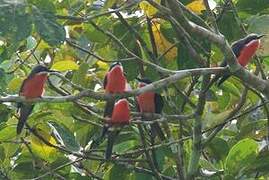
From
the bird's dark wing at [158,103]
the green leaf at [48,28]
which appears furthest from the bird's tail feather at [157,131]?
the green leaf at [48,28]

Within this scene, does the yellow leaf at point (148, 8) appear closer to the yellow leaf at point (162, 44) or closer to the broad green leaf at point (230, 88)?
the yellow leaf at point (162, 44)

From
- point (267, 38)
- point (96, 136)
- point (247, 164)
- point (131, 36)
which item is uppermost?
point (131, 36)

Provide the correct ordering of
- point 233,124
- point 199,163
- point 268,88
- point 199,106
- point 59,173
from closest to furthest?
point 268,88 → point 199,106 → point 199,163 → point 59,173 → point 233,124

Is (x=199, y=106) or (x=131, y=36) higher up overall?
(x=131, y=36)

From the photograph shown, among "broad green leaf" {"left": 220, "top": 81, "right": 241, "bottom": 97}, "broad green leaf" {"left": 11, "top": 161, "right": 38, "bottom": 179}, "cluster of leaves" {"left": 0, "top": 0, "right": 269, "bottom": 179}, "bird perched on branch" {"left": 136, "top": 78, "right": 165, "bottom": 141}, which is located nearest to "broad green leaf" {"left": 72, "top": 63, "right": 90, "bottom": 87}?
"cluster of leaves" {"left": 0, "top": 0, "right": 269, "bottom": 179}

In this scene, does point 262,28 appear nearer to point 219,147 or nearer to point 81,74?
point 219,147

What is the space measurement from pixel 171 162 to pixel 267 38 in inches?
34.2

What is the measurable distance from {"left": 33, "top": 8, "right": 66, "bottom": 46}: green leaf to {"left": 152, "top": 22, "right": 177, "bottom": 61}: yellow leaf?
142 centimetres

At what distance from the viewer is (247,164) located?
113 inches

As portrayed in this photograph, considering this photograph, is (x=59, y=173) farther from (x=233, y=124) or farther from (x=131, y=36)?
(x=233, y=124)

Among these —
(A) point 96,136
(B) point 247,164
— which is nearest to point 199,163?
(B) point 247,164

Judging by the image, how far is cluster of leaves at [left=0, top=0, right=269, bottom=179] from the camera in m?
2.91

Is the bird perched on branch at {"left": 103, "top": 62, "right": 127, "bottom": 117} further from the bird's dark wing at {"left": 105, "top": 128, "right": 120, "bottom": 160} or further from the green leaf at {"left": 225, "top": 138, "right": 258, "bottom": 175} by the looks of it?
the green leaf at {"left": 225, "top": 138, "right": 258, "bottom": 175}

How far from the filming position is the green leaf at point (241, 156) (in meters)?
2.79
